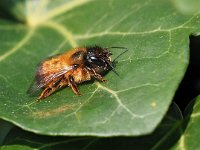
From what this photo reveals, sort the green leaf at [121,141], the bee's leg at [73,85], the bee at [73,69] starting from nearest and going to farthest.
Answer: the green leaf at [121,141] < the bee's leg at [73,85] < the bee at [73,69]

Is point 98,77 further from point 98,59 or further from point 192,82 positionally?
point 192,82

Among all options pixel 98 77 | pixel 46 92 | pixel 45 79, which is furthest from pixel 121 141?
pixel 45 79

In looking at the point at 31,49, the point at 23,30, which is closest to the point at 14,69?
the point at 31,49

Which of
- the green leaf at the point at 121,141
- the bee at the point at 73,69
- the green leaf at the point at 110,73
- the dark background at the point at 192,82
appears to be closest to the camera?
the green leaf at the point at 110,73

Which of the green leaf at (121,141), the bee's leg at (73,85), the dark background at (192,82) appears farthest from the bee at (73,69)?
the dark background at (192,82)

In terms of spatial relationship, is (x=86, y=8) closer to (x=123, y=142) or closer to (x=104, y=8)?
(x=104, y=8)

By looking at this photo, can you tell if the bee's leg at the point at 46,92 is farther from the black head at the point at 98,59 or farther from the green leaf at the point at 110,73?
the black head at the point at 98,59

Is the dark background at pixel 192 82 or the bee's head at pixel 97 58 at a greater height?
the bee's head at pixel 97 58
